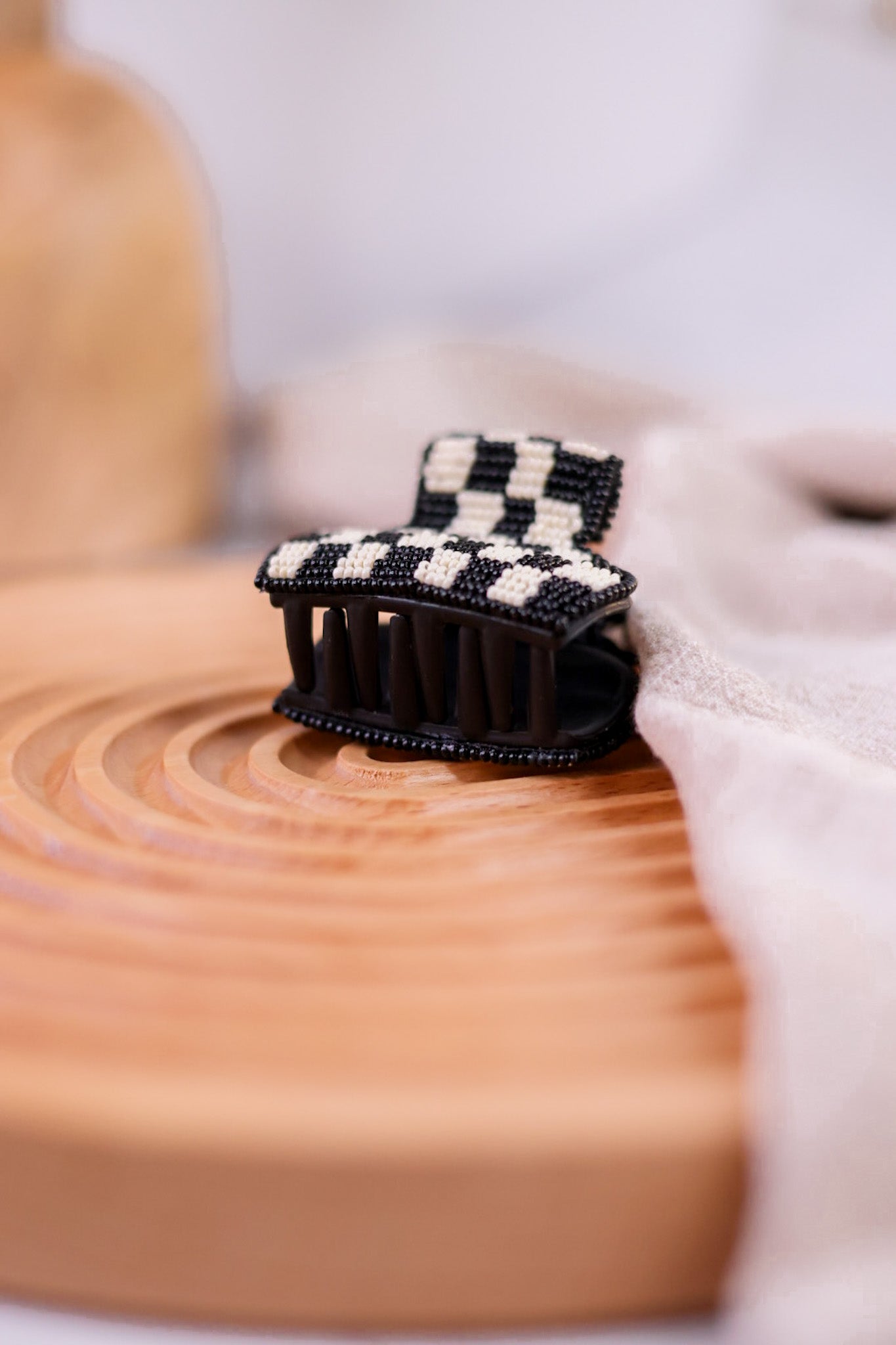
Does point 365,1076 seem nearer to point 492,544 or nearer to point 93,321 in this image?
point 492,544

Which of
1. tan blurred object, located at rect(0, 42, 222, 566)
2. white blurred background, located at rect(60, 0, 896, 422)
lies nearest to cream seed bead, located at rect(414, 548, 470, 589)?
tan blurred object, located at rect(0, 42, 222, 566)

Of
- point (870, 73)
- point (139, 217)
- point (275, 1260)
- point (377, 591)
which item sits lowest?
point (275, 1260)

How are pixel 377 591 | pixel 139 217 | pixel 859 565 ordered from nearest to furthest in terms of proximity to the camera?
pixel 377 591
pixel 859 565
pixel 139 217

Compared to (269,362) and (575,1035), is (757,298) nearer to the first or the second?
(269,362)

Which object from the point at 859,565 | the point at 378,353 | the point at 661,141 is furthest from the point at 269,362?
the point at 859,565

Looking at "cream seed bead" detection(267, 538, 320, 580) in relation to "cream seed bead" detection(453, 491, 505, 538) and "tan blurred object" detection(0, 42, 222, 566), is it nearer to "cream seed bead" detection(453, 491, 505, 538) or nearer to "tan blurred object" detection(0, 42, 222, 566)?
"cream seed bead" detection(453, 491, 505, 538)

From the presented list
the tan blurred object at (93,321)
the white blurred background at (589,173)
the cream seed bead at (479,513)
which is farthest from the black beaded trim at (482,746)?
the white blurred background at (589,173)
